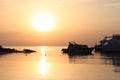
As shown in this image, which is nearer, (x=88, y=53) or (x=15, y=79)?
(x=15, y=79)

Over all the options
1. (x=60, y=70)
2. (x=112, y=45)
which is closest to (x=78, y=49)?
(x=112, y=45)

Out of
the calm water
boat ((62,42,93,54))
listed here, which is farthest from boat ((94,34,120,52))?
the calm water

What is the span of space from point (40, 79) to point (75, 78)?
528 cm

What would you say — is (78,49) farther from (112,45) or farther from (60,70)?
(60,70)

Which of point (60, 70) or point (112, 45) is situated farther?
point (112, 45)

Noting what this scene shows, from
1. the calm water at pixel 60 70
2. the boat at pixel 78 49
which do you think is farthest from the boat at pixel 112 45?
the calm water at pixel 60 70

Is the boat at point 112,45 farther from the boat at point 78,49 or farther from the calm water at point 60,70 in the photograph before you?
the calm water at point 60,70

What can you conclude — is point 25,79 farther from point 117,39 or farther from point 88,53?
point 117,39

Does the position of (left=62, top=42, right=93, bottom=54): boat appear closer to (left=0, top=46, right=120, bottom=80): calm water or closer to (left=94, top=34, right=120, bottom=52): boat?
(left=94, top=34, right=120, bottom=52): boat

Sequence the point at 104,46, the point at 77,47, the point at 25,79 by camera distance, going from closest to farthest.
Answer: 1. the point at 25,79
2. the point at 77,47
3. the point at 104,46

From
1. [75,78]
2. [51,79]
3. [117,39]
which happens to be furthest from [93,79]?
[117,39]

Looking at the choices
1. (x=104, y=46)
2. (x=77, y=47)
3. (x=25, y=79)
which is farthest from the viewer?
(x=104, y=46)

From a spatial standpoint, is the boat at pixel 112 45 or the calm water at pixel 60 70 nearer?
the calm water at pixel 60 70

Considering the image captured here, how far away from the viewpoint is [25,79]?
42.1m
